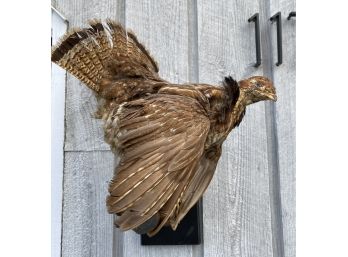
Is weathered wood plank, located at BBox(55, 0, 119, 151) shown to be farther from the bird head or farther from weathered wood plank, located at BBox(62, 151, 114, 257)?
the bird head

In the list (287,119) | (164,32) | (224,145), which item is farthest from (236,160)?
(164,32)

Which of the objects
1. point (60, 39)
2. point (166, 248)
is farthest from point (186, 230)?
point (60, 39)

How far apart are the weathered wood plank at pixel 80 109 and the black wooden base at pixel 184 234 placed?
0.22 metres

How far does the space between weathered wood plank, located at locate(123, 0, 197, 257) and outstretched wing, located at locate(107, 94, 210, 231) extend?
11.9 inches

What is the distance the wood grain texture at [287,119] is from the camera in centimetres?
118

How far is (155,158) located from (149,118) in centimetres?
8

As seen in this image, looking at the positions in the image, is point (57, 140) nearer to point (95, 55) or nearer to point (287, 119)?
point (95, 55)

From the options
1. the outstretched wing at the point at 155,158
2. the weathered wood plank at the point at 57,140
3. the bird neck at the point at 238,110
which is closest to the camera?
the outstretched wing at the point at 155,158

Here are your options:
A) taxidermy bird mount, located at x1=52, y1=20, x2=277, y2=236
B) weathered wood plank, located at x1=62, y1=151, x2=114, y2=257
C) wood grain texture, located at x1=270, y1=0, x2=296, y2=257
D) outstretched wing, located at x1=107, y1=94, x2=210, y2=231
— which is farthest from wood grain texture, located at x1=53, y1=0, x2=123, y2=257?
wood grain texture, located at x1=270, y1=0, x2=296, y2=257

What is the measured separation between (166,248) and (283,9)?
1.94ft

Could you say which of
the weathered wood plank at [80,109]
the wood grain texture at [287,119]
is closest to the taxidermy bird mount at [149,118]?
the weathered wood plank at [80,109]

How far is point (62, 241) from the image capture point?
44.6 inches

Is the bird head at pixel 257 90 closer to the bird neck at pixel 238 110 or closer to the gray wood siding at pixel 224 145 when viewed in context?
the bird neck at pixel 238 110

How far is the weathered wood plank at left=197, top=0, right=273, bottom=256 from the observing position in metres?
1.17
